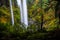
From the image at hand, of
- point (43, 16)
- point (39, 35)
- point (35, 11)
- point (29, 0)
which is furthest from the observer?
A: point (29, 0)

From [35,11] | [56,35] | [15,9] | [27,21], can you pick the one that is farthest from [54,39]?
[15,9]

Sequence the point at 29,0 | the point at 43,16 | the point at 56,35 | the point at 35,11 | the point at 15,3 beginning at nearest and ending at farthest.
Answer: the point at 56,35 → the point at 43,16 → the point at 35,11 → the point at 29,0 → the point at 15,3

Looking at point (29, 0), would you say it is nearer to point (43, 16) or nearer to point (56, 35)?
point (43, 16)

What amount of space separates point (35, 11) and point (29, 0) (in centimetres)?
61

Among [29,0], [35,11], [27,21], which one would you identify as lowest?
[27,21]

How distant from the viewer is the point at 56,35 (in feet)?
5.09

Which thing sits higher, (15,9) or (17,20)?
(15,9)

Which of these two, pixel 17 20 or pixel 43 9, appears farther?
pixel 17 20

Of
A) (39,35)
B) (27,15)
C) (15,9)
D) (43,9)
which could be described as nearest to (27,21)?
(27,15)

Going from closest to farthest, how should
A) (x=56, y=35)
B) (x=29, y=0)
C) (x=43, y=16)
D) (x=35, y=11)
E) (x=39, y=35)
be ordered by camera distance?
(x=56, y=35)
(x=39, y=35)
(x=43, y=16)
(x=35, y=11)
(x=29, y=0)

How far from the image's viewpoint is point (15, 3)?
496 cm

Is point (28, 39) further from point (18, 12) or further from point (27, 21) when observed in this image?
point (18, 12)

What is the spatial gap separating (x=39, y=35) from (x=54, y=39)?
0.19 metres

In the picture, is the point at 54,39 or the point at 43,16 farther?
the point at 43,16
